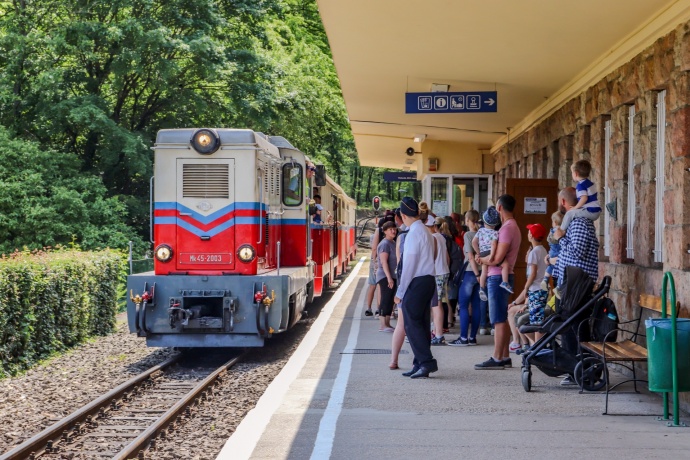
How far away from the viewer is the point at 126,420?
9.03m

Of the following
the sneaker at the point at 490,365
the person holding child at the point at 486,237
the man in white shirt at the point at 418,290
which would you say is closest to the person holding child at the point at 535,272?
the person holding child at the point at 486,237

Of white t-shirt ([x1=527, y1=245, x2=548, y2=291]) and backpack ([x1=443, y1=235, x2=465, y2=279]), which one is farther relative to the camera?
backpack ([x1=443, y1=235, x2=465, y2=279])

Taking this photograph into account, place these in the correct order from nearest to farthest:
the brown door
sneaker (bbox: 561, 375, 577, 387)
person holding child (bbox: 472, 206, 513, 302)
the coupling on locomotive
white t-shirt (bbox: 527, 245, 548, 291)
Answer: sneaker (bbox: 561, 375, 577, 387) → white t-shirt (bbox: 527, 245, 548, 291) → person holding child (bbox: 472, 206, 513, 302) → the coupling on locomotive → the brown door

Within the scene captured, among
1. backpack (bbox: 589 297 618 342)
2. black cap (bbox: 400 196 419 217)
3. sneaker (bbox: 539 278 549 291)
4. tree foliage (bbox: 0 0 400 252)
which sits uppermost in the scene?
tree foliage (bbox: 0 0 400 252)

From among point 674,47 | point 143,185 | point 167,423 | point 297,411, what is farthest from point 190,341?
point 143,185

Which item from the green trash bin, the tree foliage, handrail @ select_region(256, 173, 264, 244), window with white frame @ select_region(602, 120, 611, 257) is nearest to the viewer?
the green trash bin

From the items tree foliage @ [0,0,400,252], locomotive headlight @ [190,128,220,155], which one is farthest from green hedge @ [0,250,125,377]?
tree foliage @ [0,0,400,252]

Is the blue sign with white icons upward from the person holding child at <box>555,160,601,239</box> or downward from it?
upward

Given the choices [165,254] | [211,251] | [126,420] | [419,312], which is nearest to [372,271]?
[211,251]

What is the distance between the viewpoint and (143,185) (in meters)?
30.6

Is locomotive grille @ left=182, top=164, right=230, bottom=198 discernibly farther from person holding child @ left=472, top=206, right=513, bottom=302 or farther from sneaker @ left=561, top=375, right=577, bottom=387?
sneaker @ left=561, top=375, right=577, bottom=387

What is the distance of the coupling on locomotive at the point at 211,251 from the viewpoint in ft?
40.4

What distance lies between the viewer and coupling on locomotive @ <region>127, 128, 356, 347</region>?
40.4ft

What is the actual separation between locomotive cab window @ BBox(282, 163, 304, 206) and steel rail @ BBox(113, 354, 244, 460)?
387 cm
